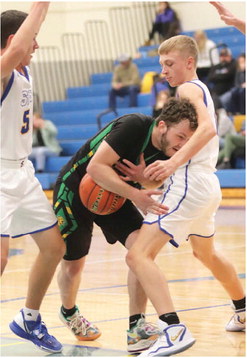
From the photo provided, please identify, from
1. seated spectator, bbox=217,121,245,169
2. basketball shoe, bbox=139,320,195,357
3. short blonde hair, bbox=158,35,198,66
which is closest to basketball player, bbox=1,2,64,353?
basketball shoe, bbox=139,320,195,357

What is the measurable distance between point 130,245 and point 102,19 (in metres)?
17.2

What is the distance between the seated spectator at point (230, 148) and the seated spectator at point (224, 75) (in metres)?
1.47

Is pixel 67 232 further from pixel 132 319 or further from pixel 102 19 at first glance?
pixel 102 19

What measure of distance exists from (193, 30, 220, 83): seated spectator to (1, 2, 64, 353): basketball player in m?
12.9

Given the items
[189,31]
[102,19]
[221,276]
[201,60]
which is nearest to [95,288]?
[221,276]

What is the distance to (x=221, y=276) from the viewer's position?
17.7 ft

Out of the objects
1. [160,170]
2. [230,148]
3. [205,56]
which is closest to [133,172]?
[160,170]

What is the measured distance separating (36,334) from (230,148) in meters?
10.8

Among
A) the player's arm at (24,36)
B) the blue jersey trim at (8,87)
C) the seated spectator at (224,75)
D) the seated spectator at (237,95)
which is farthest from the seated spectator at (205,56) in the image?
the player's arm at (24,36)

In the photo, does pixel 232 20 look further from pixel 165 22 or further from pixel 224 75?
pixel 165 22

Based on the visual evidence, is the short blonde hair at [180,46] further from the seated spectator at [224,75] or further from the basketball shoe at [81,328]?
the seated spectator at [224,75]

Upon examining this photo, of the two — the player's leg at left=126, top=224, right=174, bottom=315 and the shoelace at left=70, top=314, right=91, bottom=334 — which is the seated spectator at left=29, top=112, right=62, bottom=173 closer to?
the shoelace at left=70, top=314, right=91, bottom=334

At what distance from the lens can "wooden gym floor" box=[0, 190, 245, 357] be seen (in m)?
4.99

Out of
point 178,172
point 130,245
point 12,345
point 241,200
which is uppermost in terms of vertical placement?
point 178,172
